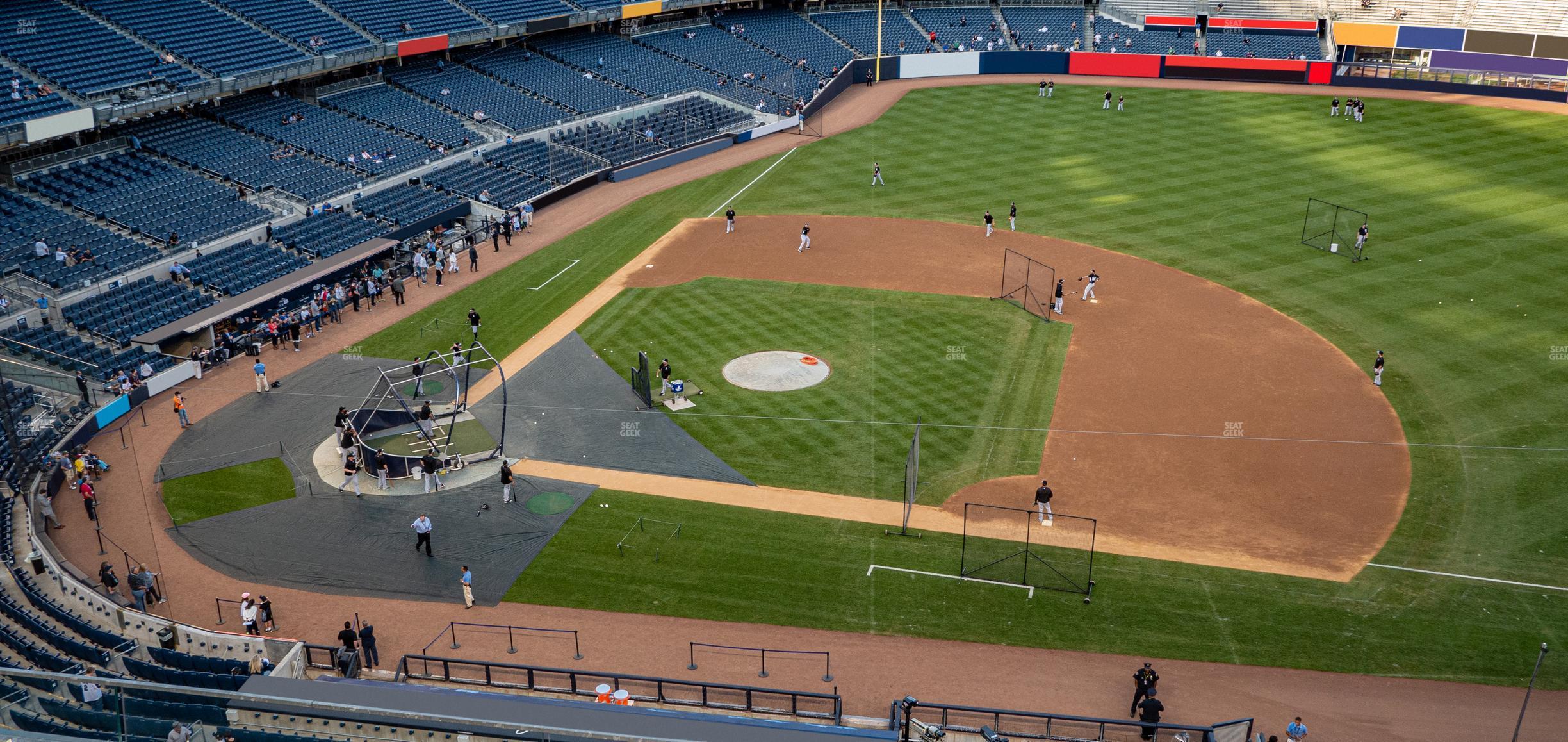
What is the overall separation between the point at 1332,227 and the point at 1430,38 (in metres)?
38.7

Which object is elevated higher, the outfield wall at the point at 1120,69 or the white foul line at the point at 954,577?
the outfield wall at the point at 1120,69

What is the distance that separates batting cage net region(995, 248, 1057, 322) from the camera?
151ft

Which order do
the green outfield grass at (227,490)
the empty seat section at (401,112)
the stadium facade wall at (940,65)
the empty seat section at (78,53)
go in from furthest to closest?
the stadium facade wall at (940,65)
the empty seat section at (401,112)
the empty seat section at (78,53)
the green outfield grass at (227,490)

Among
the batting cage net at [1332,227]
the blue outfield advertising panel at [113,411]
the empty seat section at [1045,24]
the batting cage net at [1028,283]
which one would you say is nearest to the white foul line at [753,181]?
the batting cage net at [1028,283]

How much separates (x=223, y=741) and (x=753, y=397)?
22.3 m

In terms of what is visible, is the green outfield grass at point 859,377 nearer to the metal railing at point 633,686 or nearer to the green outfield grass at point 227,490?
the metal railing at point 633,686

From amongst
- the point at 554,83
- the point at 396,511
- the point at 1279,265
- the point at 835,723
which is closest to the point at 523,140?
the point at 554,83

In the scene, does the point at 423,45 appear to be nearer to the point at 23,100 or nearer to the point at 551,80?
the point at 551,80

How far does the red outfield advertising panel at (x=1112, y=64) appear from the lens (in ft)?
275

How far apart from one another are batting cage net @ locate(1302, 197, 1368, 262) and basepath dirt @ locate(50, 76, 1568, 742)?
2945cm

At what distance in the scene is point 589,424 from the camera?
37219mm

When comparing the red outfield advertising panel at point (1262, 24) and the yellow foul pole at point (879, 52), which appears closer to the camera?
the yellow foul pole at point (879, 52)

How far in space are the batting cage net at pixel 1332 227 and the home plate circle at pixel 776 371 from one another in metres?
25.8

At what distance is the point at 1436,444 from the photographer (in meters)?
35.5
